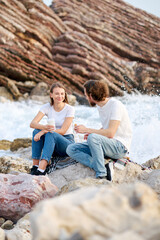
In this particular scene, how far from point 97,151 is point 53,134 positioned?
2.90ft

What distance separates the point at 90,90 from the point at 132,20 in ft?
70.3

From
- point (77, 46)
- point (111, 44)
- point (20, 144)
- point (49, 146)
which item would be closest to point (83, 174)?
point (49, 146)

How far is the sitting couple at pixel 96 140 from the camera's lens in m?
3.40

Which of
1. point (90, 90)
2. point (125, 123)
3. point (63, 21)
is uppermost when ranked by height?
point (63, 21)

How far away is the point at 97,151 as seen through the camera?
11.1 feet

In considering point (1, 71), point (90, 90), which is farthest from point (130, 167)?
point (1, 71)

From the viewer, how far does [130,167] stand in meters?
3.57

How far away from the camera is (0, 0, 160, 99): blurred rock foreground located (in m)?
14.9

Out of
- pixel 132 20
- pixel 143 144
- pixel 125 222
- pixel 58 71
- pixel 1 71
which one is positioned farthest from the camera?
pixel 132 20

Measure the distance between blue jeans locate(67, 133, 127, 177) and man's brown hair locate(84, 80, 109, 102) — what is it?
1.84ft

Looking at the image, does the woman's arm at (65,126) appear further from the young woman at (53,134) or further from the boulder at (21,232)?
the boulder at (21,232)

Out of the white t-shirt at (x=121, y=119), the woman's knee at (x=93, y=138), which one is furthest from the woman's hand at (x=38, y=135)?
the white t-shirt at (x=121, y=119)

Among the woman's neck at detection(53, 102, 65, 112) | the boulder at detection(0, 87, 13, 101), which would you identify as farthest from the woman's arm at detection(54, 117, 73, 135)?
the boulder at detection(0, 87, 13, 101)

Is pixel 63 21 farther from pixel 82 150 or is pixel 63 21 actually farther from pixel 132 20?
pixel 82 150
